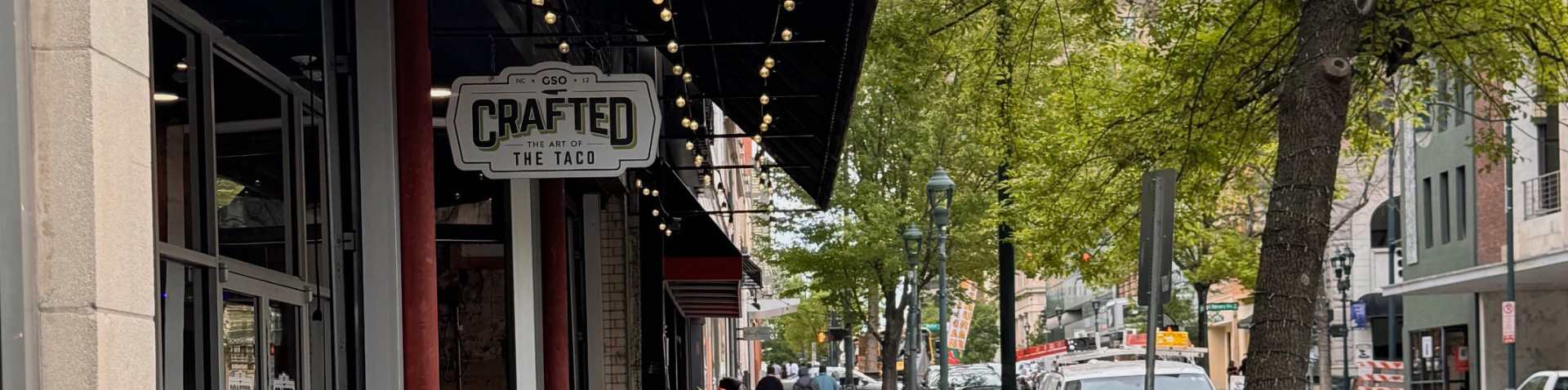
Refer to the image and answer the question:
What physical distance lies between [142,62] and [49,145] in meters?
0.42

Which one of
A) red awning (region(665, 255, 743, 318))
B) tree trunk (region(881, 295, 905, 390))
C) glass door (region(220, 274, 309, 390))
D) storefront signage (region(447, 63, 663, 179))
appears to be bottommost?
tree trunk (region(881, 295, 905, 390))

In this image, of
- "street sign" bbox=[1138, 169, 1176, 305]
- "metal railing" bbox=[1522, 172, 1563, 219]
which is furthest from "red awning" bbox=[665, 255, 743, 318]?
"metal railing" bbox=[1522, 172, 1563, 219]

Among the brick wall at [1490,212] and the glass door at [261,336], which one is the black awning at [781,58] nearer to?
the glass door at [261,336]

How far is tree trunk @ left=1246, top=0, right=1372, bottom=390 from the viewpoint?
33.9 ft

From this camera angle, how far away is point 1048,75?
57.0ft

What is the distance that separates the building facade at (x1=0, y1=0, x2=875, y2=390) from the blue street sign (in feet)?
136

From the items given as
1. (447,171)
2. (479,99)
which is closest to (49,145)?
(479,99)

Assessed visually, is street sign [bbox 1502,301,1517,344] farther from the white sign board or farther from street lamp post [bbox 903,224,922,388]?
the white sign board

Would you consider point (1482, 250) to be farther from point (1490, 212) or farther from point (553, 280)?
point (553, 280)

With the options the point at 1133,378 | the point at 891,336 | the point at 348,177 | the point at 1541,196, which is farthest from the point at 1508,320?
the point at 348,177

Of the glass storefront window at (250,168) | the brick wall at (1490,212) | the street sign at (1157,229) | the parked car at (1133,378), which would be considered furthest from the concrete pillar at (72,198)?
the brick wall at (1490,212)

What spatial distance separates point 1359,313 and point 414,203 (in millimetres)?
52224

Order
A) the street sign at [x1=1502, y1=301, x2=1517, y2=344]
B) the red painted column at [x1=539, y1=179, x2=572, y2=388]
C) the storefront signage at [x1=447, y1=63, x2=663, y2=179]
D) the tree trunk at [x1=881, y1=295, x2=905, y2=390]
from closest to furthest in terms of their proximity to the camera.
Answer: the storefront signage at [x1=447, y1=63, x2=663, y2=179], the red painted column at [x1=539, y1=179, x2=572, y2=388], the street sign at [x1=1502, y1=301, x2=1517, y2=344], the tree trunk at [x1=881, y1=295, x2=905, y2=390]

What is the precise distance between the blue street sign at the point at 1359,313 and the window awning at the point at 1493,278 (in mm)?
12692
